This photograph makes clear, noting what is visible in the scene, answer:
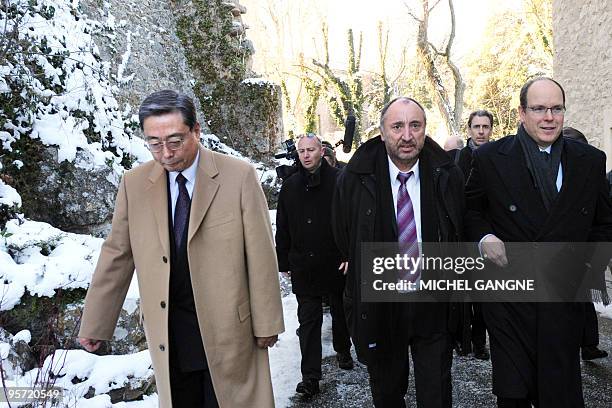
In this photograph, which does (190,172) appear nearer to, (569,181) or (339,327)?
(569,181)

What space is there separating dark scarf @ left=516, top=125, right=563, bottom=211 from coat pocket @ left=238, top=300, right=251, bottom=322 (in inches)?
65.1

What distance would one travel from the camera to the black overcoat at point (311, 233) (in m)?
4.69

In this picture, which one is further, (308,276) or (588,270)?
(308,276)

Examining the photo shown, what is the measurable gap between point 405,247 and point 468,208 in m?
0.47

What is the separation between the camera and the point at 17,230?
5.05 metres

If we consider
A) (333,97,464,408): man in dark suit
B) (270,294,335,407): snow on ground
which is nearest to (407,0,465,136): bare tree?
(270,294,335,407): snow on ground

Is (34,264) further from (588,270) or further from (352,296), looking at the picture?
(588,270)

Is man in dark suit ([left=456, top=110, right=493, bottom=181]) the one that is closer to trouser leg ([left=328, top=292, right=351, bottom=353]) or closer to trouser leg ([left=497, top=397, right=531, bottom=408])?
trouser leg ([left=328, top=292, right=351, bottom=353])

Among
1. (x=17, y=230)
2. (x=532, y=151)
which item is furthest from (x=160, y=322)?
(x=17, y=230)

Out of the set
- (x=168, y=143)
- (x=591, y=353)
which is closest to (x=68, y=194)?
(x=168, y=143)

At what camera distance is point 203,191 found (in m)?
2.67

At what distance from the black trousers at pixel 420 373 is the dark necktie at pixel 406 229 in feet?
1.29

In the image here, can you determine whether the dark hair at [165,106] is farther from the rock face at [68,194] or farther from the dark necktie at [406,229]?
the rock face at [68,194]

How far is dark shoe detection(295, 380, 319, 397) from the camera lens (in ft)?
14.1
